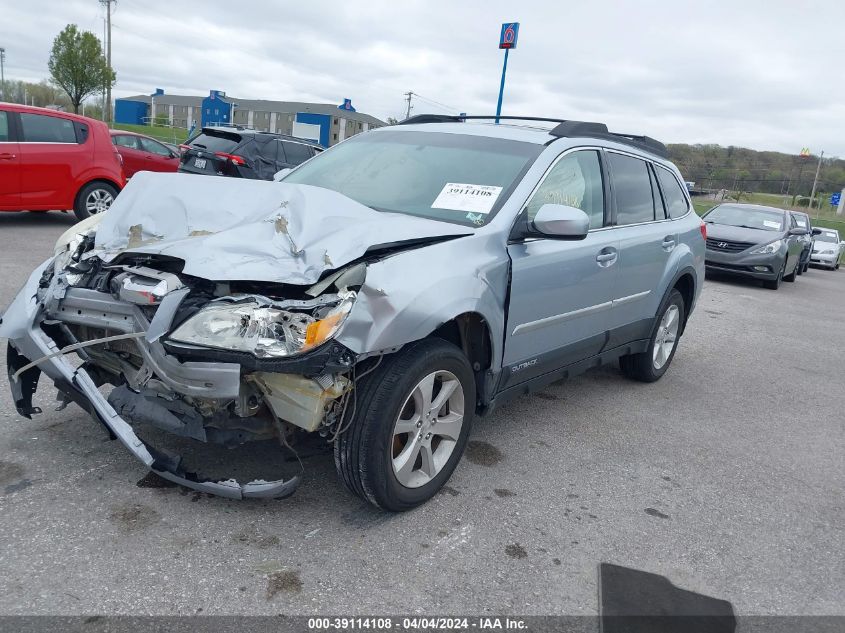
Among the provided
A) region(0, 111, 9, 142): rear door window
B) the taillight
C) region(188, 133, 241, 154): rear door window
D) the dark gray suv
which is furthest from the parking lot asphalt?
region(188, 133, 241, 154): rear door window

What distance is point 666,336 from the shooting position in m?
5.89

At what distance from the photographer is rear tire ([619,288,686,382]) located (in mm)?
5551

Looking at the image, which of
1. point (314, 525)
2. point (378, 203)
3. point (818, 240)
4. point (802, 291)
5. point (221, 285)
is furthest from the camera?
point (818, 240)

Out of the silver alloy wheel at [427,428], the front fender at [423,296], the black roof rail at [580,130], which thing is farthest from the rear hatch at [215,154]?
the silver alloy wheel at [427,428]

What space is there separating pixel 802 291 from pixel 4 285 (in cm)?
1419

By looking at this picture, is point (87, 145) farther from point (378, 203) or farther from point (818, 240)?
point (818, 240)

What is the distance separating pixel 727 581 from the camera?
3000 millimetres

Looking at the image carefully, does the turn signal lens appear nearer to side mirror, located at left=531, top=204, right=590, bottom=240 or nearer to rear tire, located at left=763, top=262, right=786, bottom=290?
side mirror, located at left=531, top=204, right=590, bottom=240

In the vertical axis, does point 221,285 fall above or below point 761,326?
above

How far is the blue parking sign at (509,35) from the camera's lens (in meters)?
13.1

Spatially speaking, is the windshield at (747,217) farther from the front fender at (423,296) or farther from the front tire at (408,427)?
the front tire at (408,427)

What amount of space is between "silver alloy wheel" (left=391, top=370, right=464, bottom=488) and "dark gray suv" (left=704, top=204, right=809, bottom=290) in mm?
11670

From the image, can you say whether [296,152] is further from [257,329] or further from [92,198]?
[257,329]

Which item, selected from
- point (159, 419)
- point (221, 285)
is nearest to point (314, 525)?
point (159, 419)
